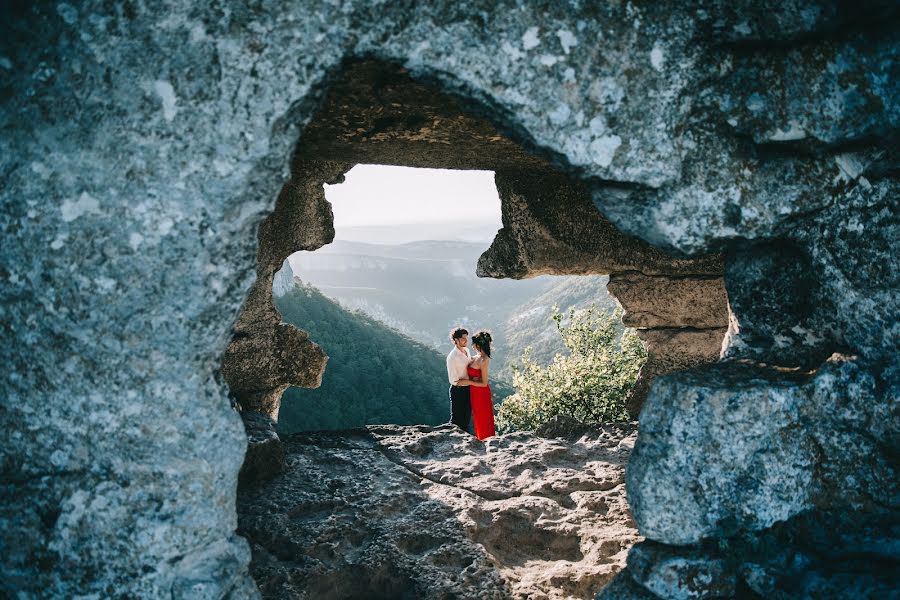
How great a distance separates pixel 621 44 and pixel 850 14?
0.93 m

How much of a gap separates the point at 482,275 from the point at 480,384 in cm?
168

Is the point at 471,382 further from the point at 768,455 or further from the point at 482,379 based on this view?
the point at 768,455

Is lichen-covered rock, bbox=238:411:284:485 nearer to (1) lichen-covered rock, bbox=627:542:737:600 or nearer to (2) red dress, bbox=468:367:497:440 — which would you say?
(1) lichen-covered rock, bbox=627:542:737:600

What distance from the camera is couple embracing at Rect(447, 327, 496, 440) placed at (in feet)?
23.0

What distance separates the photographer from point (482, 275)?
5.90 meters

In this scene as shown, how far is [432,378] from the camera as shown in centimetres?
2855

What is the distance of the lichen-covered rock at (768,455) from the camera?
103 inches

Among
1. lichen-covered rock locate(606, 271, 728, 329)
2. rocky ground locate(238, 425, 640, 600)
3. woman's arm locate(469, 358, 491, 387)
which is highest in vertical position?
lichen-covered rock locate(606, 271, 728, 329)

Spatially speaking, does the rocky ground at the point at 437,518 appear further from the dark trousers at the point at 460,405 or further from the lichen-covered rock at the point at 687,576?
the dark trousers at the point at 460,405

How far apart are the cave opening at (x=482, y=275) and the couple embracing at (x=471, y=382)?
4.54 feet

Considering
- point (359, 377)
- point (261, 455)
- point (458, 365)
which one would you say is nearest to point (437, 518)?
point (261, 455)

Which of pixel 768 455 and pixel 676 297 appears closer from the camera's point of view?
pixel 768 455

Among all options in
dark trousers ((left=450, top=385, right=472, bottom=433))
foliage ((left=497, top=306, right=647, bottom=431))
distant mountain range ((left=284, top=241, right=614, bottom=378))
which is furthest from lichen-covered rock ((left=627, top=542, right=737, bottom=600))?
distant mountain range ((left=284, top=241, right=614, bottom=378))

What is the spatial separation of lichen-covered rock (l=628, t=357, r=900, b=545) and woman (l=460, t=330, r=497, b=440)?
431 cm
